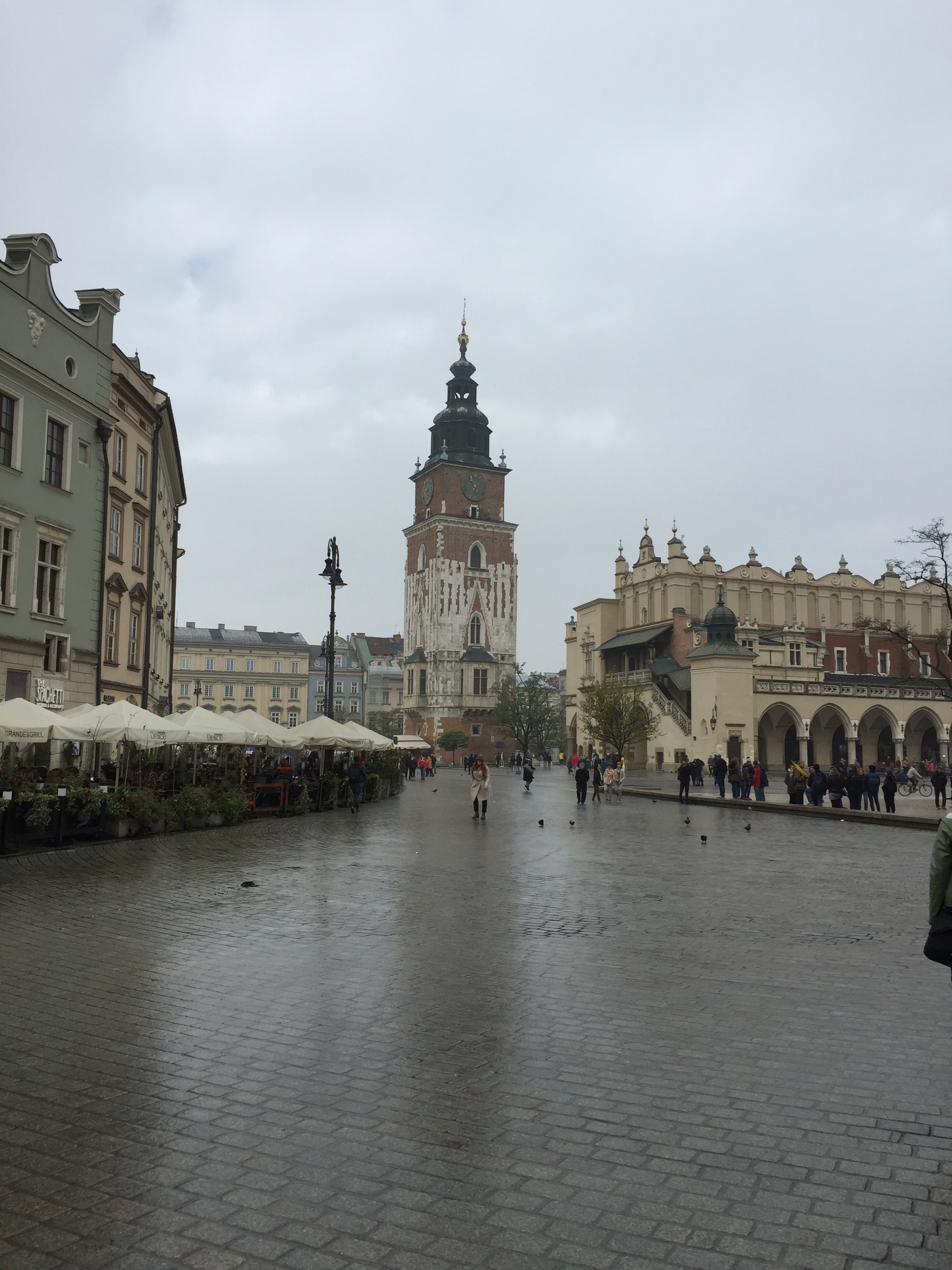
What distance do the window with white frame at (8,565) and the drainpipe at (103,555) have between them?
12.6 feet

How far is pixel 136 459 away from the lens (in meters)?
32.4

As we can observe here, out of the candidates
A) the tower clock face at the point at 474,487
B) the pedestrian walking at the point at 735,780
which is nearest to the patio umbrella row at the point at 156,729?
the pedestrian walking at the point at 735,780

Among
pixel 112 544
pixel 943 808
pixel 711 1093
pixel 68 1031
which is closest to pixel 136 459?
pixel 112 544

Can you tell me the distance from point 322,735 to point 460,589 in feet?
236

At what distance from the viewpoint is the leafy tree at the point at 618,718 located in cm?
5488

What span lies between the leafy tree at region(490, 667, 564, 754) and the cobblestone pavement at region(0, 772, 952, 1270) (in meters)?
73.7

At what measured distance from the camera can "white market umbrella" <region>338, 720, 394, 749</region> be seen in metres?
29.9

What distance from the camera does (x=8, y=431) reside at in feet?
77.8

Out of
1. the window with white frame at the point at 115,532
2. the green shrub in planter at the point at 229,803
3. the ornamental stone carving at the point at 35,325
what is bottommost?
the green shrub in planter at the point at 229,803

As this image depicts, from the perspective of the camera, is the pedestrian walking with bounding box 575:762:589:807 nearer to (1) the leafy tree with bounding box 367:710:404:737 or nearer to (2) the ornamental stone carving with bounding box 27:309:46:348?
(2) the ornamental stone carving with bounding box 27:309:46:348

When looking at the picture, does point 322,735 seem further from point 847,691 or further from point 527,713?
point 527,713

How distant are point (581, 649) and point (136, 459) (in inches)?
1986

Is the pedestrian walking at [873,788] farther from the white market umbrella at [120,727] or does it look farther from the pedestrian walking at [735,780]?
the white market umbrella at [120,727]

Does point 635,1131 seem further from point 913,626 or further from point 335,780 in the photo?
point 913,626
